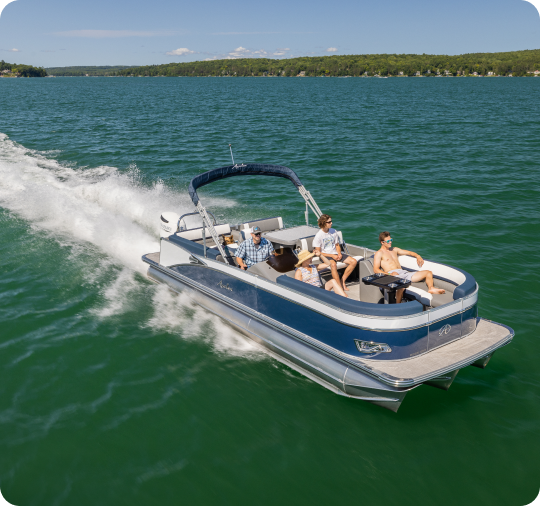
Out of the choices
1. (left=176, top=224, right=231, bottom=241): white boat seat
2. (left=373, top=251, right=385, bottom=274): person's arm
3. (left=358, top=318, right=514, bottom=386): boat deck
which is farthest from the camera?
(left=176, top=224, right=231, bottom=241): white boat seat

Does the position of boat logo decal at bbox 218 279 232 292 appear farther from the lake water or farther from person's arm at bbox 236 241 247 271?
the lake water

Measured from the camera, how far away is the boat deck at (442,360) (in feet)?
19.0

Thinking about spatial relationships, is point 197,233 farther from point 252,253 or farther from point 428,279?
point 428,279

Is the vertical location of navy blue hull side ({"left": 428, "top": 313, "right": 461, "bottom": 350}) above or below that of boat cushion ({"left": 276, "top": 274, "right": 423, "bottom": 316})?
below

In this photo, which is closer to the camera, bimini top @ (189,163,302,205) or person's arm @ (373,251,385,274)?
person's arm @ (373,251,385,274)

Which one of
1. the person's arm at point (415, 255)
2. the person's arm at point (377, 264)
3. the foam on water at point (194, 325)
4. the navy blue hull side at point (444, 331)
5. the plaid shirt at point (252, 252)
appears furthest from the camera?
the plaid shirt at point (252, 252)

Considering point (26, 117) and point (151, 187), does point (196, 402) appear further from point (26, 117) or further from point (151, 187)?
point (26, 117)

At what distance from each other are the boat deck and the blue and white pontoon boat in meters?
0.01

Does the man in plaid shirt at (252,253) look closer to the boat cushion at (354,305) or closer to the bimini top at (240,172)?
the boat cushion at (354,305)

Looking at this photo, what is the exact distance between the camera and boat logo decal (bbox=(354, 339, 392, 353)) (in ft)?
19.9

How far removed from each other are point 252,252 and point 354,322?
102 inches

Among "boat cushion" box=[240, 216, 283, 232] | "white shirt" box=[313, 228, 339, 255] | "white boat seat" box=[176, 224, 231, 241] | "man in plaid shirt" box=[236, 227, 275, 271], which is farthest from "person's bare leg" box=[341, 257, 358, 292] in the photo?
"white boat seat" box=[176, 224, 231, 241]

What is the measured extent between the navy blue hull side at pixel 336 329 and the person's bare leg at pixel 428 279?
0.63 meters

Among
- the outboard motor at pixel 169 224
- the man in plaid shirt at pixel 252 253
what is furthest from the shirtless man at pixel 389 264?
the outboard motor at pixel 169 224
